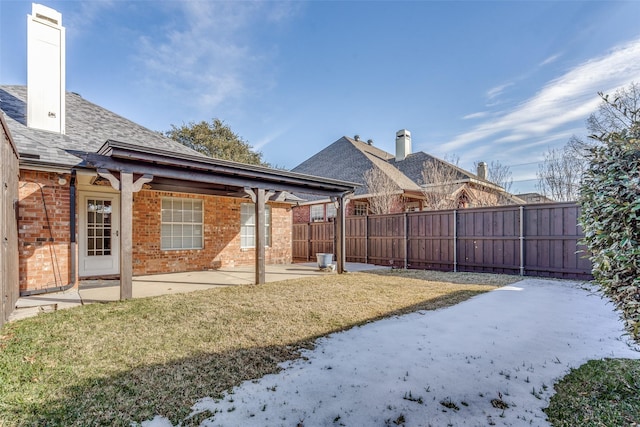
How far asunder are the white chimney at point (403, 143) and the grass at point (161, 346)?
15143 mm

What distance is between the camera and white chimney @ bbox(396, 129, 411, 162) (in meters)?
20.6

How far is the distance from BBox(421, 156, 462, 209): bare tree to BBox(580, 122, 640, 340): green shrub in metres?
13.6

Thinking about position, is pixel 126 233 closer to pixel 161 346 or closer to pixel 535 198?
pixel 161 346

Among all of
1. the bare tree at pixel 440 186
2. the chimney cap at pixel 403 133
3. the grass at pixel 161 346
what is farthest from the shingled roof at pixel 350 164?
the grass at pixel 161 346

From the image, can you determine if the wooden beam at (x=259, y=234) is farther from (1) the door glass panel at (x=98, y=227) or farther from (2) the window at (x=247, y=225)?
(1) the door glass panel at (x=98, y=227)

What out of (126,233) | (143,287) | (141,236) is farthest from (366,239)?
(126,233)

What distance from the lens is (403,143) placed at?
811 inches

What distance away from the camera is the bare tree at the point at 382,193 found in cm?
1529

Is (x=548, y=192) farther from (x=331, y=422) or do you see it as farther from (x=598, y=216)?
(x=331, y=422)

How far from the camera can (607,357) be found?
329cm

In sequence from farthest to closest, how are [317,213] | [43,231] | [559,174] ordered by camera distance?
[317,213] → [559,174] → [43,231]

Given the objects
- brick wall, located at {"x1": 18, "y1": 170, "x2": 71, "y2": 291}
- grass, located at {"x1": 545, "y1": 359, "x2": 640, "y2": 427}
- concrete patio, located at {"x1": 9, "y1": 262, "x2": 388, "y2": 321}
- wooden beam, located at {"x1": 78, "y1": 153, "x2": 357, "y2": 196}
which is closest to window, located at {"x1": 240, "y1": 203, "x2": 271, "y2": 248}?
concrete patio, located at {"x1": 9, "y1": 262, "x2": 388, "y2": 321}

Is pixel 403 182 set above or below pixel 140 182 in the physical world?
above

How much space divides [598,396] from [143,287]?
7.85 metres
